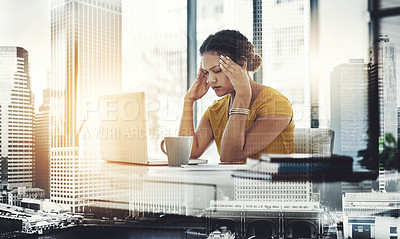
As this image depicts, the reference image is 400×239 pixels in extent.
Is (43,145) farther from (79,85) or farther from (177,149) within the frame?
(177,149)

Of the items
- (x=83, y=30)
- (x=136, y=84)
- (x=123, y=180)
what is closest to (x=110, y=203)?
(x=123, y=180)

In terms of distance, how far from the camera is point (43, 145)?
2076 mm

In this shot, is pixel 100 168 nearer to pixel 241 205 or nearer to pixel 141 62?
pixel 141 62

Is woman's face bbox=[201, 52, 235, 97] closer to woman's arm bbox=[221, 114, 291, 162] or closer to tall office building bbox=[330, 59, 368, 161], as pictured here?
woman's arm bbox=[221, 114, 291, 162]

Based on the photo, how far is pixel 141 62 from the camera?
6.63ft

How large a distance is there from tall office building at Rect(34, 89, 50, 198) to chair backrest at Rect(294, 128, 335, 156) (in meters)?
1.21

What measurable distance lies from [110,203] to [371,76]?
135 cm

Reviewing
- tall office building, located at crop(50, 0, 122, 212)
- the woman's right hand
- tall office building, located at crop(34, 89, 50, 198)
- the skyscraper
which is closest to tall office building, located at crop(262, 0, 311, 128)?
the skyscraper

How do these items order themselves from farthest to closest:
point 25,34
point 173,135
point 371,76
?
point 25,34 < point 173,135 < point 371,76

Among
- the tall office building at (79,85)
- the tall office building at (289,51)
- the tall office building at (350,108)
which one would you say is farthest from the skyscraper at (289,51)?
the tall office building at (79,85)

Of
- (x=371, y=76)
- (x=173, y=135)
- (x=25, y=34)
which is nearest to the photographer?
(x=371, y=76)

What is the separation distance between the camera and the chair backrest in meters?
1.82

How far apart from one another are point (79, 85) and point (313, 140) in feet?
3.74

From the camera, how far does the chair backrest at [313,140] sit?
1818 millimetres
